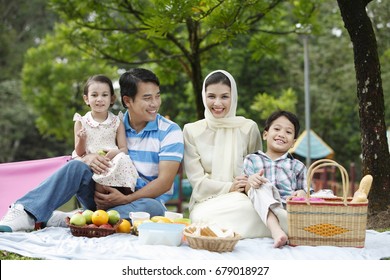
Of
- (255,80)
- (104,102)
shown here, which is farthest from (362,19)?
(255,80)

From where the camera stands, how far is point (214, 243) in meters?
4.30

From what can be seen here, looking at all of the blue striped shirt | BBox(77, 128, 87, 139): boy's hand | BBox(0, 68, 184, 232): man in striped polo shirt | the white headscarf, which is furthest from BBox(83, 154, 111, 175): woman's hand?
the blue striped shirt

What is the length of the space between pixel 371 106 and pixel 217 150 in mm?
1803

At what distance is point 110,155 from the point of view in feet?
17.3

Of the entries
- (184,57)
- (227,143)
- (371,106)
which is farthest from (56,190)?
(184,57)

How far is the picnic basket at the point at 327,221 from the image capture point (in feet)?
14.6

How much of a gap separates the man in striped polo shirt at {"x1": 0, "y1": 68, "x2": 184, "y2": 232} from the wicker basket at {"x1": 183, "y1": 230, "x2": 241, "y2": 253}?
0.95 m

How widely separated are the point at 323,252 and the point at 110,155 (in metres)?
2.03

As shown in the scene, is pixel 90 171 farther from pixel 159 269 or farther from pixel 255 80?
pixel 255 80

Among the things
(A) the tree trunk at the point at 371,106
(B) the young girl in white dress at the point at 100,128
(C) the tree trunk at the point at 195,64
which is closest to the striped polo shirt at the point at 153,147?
(B) the young girl in white dress at the point at 100,128

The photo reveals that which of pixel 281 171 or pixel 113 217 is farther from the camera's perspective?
pixel 281 171

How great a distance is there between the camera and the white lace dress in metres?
5.12

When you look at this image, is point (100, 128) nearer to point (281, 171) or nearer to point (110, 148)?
point (110, 148)

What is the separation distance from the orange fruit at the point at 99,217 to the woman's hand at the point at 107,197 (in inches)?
11.1
